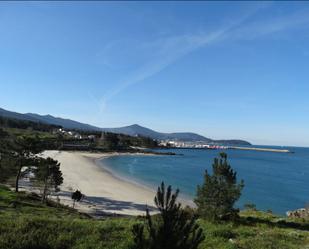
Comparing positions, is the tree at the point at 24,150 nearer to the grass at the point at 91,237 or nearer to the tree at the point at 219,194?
the tree at the point at 219,194

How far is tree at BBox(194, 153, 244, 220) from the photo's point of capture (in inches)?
854

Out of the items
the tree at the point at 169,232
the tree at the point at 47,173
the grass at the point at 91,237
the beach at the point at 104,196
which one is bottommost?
the beach at the point at 104,196

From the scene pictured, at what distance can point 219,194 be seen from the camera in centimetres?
2202

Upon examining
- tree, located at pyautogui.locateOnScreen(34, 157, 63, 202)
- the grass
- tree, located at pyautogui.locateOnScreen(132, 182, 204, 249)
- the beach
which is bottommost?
the beach

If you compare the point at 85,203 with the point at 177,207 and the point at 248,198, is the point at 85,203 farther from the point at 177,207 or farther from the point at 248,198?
the point at 177,207

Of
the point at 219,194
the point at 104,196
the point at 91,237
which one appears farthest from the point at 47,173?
the point at 91,237

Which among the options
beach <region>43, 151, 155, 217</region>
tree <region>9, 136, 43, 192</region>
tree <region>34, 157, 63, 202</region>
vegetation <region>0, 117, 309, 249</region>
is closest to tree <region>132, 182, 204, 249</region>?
vegetation <region>0, 117, 309, 249</region>

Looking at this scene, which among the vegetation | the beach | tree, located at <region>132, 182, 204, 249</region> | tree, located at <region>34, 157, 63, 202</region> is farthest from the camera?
the beach

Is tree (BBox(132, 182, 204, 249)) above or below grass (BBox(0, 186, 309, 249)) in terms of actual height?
above

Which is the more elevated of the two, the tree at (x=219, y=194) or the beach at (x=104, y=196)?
the tree at (x=219, y=194)

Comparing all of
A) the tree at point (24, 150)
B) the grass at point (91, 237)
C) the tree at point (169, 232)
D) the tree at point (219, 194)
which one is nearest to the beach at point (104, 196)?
the tree at point (24, 150)

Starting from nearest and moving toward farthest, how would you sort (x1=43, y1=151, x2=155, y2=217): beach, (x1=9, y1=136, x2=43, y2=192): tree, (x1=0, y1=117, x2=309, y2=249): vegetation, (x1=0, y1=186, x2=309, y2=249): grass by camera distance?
(x1=0, y1=117, x2=309, y2=249): vegetation
(x1=0, y1=186, x2=309, y2=249): grass
(x1=9, y1=136, x2=43, y2=192): tree
(x1=43, y1=151, x2=155, y2=217): beach

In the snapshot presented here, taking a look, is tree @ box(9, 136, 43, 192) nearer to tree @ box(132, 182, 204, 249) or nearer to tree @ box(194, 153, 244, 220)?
tree @ box(194, 153, 244, 220)

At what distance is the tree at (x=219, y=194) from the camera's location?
21703 millimetres
